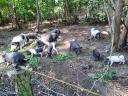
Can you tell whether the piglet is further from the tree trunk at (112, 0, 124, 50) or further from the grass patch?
the tree trunk at (112, 0, 124, 50)

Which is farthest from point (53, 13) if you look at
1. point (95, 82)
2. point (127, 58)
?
point (95, 82)

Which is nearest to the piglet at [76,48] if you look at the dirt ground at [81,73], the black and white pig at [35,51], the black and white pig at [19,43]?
the dirt ground at [81,73]

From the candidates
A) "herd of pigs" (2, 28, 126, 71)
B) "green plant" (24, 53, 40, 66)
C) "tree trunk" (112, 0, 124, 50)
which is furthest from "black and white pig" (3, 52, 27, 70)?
"tree trunk" (112, 0, 124, 50)

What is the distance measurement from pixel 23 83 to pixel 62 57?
4941mm

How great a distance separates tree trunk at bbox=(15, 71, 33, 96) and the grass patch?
14.8 feet

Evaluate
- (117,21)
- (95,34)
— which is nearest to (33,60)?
(117,21)

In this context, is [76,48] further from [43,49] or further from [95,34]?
[95,34]

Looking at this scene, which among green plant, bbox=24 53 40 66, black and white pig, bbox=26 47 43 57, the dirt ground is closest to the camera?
the dirt ground

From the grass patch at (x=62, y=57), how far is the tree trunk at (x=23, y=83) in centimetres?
451

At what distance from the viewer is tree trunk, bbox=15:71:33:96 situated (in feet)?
11.7

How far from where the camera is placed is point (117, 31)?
8914 mm

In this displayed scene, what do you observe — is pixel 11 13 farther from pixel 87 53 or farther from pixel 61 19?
pixel 87 53

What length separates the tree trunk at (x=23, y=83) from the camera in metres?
3.57

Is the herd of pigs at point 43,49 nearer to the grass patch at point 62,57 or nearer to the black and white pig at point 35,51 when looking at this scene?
the black and white pig at point 35,51
